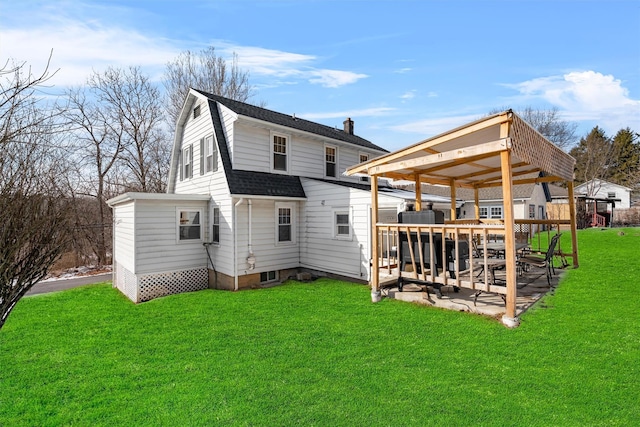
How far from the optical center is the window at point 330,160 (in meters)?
13.0

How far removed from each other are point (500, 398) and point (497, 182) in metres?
9.36

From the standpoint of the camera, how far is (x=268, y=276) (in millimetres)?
11047

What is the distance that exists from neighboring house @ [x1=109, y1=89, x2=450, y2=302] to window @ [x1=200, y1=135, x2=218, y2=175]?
38mm

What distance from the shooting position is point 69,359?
521 cm

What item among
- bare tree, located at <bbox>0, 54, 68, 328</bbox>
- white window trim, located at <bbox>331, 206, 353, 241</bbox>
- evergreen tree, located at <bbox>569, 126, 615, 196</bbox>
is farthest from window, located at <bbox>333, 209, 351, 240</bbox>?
evergreen tree, located at <bbox>569, 126, 615, 196</bbox>

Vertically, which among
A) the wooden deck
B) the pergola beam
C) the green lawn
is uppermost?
the pergola beam

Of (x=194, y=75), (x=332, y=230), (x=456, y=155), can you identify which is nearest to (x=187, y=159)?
(x=332, y=230)

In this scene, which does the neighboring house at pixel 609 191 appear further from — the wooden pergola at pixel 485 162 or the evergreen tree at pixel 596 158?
the wooden pergola at pixel 485 162

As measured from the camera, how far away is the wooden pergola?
5.36 meters

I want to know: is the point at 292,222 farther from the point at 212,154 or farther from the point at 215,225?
the point at 212,154

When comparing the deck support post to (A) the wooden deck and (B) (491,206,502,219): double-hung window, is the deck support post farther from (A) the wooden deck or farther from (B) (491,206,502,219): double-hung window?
(B) (491,206,502,219): double-hung window

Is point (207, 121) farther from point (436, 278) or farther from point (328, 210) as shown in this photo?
point (436, 278)

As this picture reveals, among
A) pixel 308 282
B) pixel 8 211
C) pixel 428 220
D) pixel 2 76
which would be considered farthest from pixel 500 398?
pixel 308 282

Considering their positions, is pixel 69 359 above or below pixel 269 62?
below
